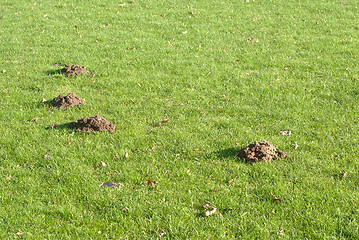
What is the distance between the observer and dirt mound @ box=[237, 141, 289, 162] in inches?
224

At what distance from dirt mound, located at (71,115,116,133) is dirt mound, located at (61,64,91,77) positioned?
9.19 ft

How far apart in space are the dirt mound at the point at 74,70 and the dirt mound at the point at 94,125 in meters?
2.80

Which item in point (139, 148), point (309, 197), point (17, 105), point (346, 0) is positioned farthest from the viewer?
point (346, 0)

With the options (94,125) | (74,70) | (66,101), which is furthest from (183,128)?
(74,70)

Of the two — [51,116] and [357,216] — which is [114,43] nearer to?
[51,116]

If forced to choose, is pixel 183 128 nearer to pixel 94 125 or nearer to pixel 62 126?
pixel 94 125

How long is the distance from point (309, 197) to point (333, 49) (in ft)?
23.3

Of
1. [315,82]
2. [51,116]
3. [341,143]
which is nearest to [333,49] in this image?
[315,82]

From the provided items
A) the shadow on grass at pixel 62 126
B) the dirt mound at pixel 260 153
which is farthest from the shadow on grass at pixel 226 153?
the shadow on grass at pixel 62 126

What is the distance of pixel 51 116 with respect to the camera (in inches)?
290

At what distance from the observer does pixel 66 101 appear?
776cm

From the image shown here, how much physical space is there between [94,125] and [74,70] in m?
3.17

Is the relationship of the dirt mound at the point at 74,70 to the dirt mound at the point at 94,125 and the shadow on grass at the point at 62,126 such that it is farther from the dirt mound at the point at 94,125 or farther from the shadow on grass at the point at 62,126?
the dirt mound at the point at 94,125

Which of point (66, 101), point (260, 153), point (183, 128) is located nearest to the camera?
point (260, 153)
